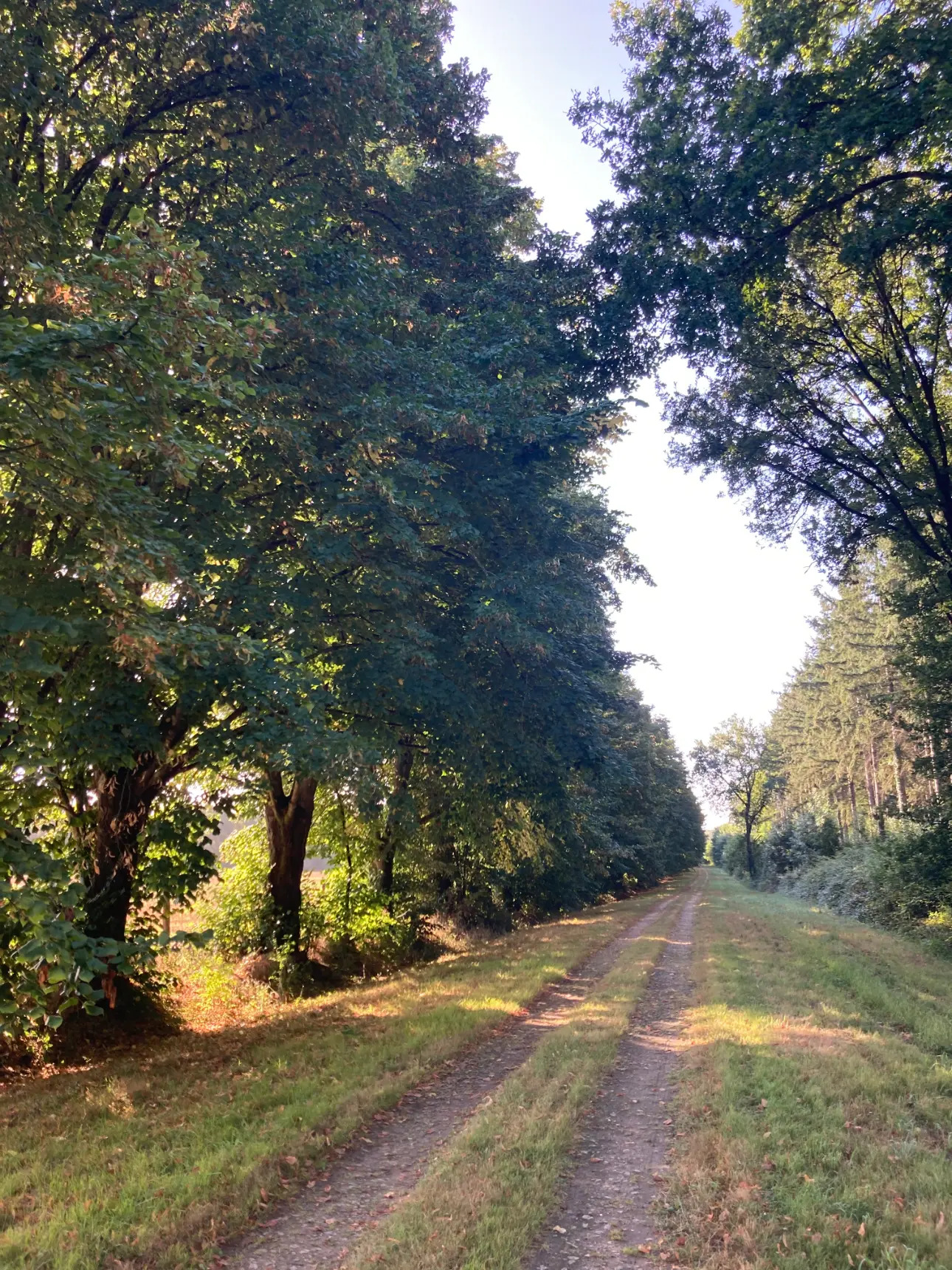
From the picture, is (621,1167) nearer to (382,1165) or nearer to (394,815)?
(382,1165)

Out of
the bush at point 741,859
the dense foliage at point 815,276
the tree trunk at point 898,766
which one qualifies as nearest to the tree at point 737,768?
the bush at point 741,859

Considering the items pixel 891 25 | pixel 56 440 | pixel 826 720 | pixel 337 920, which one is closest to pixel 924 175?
pixel 891 25

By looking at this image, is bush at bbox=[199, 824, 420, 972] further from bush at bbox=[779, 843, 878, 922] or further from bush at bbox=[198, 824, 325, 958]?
bush at bbox=[779, 843, 878, 922]

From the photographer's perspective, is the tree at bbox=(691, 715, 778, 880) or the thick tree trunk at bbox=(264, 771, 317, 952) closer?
the thick tree trunk at bbox=(264, 771, 317, 952)

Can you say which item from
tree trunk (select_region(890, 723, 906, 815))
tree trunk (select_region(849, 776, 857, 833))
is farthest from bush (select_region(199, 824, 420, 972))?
tree trunk (select_region(849, 776, 857, 833))

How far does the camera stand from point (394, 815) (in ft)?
38.8

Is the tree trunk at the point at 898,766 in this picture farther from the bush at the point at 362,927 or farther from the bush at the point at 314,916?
the bush at the point at 314,916

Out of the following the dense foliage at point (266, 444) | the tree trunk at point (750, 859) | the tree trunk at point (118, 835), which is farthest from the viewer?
the tree trunk at point (750, 859)

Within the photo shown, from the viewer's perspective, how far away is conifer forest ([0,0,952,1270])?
4.93 m

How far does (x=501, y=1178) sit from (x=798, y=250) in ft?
47.7

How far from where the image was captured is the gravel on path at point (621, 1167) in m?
4.19

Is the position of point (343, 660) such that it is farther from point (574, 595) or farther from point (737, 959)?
point (737, 959)

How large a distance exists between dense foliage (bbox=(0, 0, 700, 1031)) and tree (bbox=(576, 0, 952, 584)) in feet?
6.98

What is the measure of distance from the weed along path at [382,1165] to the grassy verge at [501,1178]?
5.0 inches
